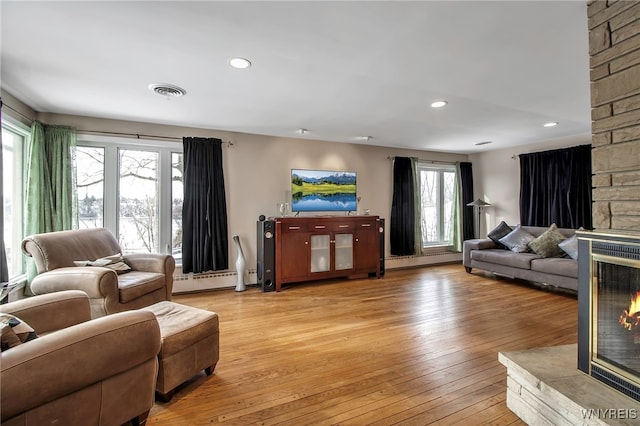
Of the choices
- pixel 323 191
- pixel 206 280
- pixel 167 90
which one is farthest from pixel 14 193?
pixel 323 191

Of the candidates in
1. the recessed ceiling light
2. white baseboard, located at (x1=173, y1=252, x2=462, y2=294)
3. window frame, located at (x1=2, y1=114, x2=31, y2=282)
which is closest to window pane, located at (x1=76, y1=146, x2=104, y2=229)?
window frame, located at (x1=2, y1=114, x2=31, y2=282)

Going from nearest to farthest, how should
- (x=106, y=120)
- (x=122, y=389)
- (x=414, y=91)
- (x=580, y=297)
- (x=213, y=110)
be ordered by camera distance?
(x=122, y=389) → (x=580, y=297) → (x=414, y=91) → (x=213, y=110) → (x=106, y=120)

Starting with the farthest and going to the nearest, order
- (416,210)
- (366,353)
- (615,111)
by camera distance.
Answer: (416,210) → (366,353) → (615,111)

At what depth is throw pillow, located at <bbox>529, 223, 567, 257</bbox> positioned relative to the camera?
Answer: 4.42 metres

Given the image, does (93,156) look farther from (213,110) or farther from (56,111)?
(213,110)

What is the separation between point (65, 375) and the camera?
1201 mm

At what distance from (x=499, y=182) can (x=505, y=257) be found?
1.88 metres

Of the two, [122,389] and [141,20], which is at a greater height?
[141,20]

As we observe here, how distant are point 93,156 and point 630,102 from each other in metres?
5.04

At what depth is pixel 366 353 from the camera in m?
2.41

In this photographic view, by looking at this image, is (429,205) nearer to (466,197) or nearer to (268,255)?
(466,197)

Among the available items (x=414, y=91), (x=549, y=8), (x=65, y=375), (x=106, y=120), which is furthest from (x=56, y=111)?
(x=549, y=8)

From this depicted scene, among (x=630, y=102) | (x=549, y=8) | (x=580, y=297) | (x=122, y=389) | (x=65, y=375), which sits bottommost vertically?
(x=122, y=389)

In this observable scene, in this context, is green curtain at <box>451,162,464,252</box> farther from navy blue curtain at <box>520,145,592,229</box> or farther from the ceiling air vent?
the ceiling air vent
